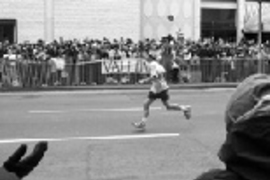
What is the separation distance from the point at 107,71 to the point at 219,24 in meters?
14.4

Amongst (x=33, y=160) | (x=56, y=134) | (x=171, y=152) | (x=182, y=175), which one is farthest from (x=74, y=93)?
(x=33, y=160)

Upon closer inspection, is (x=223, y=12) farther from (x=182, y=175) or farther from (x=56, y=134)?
(x=182, y=175)

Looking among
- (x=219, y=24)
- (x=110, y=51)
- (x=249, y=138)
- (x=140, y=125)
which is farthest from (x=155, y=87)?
(x=219, y=24)

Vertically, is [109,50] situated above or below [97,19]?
below

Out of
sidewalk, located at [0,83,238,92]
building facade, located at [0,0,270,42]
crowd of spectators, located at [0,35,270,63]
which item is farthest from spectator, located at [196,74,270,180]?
building facade, located at [0,0,270,42]

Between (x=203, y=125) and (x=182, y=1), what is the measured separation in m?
20.3

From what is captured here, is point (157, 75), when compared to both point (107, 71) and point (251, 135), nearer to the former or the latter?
point (251, 135)

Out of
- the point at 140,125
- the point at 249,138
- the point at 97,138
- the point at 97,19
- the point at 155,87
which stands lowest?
the point at 97,138

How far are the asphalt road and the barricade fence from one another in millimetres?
2787

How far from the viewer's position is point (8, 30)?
88.6 feet

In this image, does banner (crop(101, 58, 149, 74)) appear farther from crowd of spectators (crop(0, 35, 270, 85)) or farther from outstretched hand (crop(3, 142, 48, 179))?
outstretched hand (crop(3, 142, 48, 179))

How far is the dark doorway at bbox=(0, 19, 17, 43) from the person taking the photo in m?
26.9

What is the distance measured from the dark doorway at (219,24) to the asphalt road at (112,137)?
1664 cm

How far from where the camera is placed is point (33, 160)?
79.1 inches
